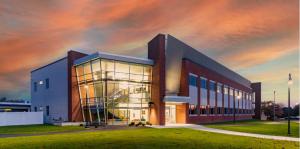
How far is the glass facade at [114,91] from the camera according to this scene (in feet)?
135

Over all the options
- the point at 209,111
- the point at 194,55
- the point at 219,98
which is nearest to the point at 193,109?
the point at 209,111

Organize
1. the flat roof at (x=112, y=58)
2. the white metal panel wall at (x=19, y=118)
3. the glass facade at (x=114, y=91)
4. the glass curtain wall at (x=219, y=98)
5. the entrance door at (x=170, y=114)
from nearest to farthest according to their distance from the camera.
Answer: the flat roof at (x=112, y=58) → the glass facade at (x=114, y=91) → the white metal panel wall at (x=19, y=118) → the entrance door at (x=170, y=114) → the glass curtain wall at (x=219, y=98)

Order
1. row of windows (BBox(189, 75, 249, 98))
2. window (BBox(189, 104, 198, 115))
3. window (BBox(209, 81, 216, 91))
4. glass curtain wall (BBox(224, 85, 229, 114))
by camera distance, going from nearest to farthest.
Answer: window (BBox(189, 104, 198, 115))
row of windows (BBox(189, 75, 249, 98))
window (BBox(209, 81, 216, 91))
glass curtain wall (BBox(224, 85, 229, 114))

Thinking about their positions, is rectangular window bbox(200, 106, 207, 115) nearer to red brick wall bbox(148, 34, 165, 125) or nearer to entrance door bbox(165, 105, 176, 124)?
entrance door bbox(165, 105, 176, 124)

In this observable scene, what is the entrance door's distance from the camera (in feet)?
155

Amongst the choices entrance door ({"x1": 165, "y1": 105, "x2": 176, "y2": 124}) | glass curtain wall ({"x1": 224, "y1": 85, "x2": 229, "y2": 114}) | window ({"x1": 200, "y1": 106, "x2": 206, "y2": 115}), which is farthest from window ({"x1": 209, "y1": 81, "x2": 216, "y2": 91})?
entrance door ({"x1": 165, "y1": 105, "x2": 176, "y2": 124})

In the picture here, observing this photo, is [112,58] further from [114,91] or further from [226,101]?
[226,101]

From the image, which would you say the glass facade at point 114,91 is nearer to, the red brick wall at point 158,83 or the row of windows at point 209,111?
the red brick wall at point 158,83

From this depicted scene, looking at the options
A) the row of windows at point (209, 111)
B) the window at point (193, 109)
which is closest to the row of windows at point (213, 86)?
the window at point (193, 109)

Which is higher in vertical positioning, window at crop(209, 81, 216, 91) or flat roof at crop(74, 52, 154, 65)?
flat roof at crop(74, 52, 154, 65)

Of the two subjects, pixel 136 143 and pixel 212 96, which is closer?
pixel 136 143

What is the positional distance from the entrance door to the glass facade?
14.1 ft

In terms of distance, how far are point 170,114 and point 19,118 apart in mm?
23912

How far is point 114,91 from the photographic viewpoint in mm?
41625
